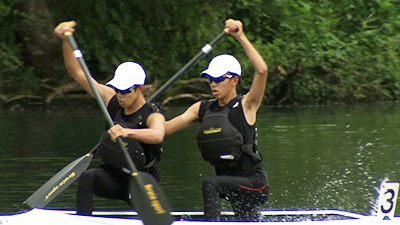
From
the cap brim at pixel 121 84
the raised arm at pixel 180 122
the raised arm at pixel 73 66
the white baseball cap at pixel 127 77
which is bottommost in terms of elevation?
the raised arm at pixel 180 122

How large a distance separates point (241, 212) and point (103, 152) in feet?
3.93

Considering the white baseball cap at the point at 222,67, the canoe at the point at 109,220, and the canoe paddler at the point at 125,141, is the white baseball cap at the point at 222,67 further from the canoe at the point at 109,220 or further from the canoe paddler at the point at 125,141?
the canoe at the point at 109,220

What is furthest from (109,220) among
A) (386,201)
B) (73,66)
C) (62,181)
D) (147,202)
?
(386,201)

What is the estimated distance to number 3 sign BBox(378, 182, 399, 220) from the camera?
6.80 metres

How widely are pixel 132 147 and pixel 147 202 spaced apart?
17.5 inches

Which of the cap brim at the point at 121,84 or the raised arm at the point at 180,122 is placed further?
the raised arm at the point at 180,122

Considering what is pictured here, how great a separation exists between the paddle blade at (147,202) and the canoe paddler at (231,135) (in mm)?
375

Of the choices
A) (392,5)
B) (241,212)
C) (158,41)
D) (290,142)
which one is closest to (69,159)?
(290,142)

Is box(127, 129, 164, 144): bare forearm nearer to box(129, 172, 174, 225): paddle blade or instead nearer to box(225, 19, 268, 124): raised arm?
box(129, 172, 174, 225): paddle blade

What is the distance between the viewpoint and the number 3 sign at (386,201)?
680 cm

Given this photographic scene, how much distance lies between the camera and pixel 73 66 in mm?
7445

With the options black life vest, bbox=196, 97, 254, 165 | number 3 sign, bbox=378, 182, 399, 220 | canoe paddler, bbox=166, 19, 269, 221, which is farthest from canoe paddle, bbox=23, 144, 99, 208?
number 3 sign, bbox=378, 182, 399, 220

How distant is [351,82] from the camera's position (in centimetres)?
2344

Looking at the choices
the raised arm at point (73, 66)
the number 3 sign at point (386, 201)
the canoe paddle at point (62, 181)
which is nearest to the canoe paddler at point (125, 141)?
the raised arm at point (73, 66)
